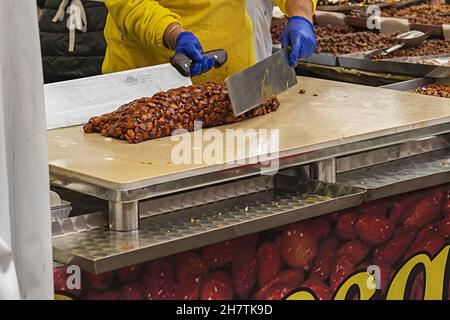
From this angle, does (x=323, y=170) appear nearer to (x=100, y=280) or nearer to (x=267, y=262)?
(x=267, y=262)

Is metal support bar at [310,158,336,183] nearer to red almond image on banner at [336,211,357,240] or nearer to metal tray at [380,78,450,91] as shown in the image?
red almond image on banner at [336,211,357,240]

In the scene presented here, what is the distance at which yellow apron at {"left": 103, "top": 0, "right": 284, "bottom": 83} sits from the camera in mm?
3994

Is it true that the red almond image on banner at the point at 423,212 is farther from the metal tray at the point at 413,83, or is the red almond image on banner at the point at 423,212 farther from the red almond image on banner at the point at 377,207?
the metal tray at the point at 413,83

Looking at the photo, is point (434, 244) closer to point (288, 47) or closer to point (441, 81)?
point (288, 47)

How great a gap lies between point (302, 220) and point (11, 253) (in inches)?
41.8

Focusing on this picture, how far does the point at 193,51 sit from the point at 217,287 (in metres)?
1.21

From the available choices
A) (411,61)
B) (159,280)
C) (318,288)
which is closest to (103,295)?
(159,280)

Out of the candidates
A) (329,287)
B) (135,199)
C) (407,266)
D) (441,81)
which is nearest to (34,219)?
(135,199)

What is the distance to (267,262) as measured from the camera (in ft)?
9.75

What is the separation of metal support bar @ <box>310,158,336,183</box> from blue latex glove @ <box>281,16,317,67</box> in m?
0.72

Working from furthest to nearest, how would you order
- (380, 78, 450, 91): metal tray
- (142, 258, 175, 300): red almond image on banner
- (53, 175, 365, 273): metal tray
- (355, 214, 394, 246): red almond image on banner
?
(380, 78, 450, 91): metal tray < (355, 214, 394, 246): red almond image on banner < (142, 258, 175, 300): red almond image on banner < (53, 175, 365, 273): metal tray

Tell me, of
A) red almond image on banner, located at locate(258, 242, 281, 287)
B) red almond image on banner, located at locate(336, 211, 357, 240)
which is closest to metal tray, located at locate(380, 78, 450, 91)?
red almond image on banner, located at locate(336, 211, 357, 240)

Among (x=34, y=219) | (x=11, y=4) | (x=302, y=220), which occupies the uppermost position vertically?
(x=11, y=4)

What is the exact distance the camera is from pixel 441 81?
4.65 m
